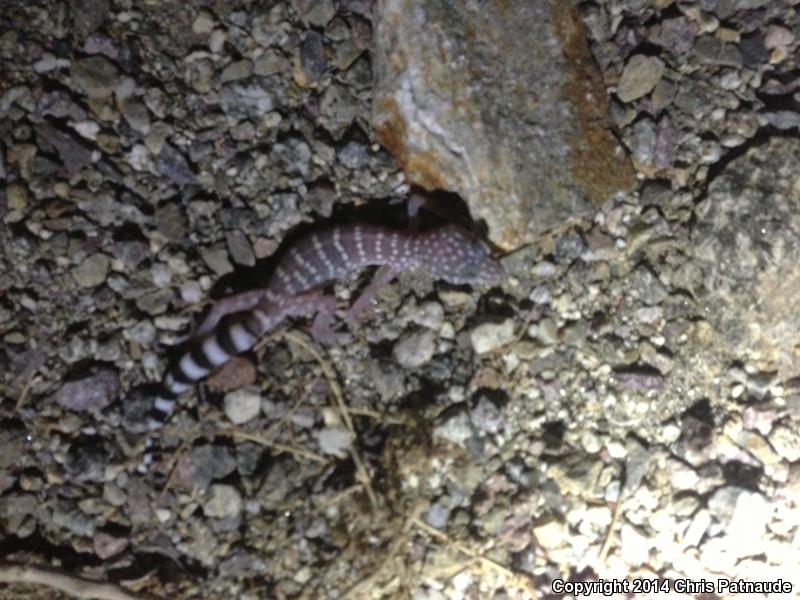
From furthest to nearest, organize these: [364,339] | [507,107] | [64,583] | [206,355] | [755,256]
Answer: [364,339]
[507,107]
[206,355]
[755,256]
[64,583]

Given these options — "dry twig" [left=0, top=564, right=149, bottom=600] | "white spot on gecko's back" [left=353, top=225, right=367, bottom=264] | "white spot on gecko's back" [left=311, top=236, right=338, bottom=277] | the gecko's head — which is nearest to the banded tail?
"white spot on gecko's back" [left=311, top=236, right=338, bottom=277]

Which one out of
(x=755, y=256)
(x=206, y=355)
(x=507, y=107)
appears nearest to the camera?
(x=755, y=256)

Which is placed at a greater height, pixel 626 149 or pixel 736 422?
pixel 626 149

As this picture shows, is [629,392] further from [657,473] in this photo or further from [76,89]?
[76,89]

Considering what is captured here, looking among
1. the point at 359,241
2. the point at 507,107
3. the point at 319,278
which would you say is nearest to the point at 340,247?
the point at 359,241

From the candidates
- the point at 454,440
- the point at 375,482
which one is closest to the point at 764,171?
the point at 454,440

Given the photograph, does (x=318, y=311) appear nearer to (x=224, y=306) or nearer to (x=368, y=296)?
(x=368, y=296)

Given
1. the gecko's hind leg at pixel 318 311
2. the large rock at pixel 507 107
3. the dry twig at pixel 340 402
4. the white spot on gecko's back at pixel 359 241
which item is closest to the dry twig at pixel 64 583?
the dry twig at pixel 340 402
